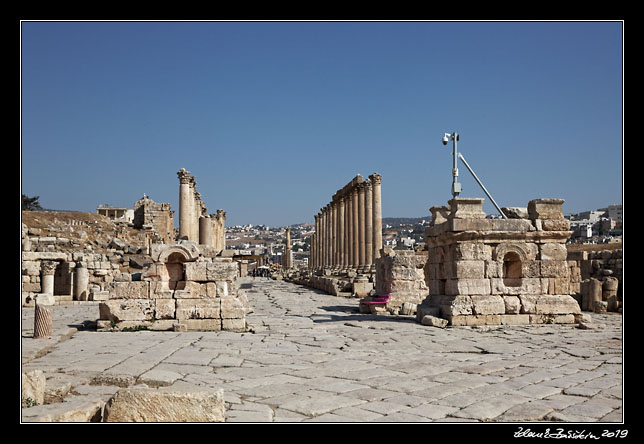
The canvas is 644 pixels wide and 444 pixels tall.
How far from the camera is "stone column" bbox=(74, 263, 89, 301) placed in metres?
21.7

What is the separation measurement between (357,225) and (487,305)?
2279cm

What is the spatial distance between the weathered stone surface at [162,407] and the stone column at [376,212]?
27612 millimetres

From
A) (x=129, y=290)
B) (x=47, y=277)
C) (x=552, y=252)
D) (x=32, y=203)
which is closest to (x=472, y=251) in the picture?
(x=552, y=252)

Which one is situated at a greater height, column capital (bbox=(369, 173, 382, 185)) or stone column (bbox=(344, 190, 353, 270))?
column capital (bbox=(369, 173, 382, 185))

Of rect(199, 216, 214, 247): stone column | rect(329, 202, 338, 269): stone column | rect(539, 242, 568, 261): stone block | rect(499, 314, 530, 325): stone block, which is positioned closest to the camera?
rect(499, 314, 530, 325): stone block

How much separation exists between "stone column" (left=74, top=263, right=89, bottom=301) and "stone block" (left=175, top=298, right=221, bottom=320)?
476 inches

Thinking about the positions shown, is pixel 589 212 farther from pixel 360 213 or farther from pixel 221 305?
pixel 221 305

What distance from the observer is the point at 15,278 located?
3.32 m

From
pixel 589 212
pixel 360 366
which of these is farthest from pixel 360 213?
pixel 589 212

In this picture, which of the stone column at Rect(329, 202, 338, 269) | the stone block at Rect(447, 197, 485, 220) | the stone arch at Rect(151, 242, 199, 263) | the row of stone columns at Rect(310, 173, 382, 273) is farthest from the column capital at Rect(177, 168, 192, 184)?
the stone block at Rect(447, 197, 485, 220)

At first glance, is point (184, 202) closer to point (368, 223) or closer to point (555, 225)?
point (368, 223)

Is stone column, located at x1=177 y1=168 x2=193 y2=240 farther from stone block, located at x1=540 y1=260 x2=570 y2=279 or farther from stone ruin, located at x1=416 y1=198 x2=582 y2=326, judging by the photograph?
stone block, located at x1=540 y1=260 x2=570 y2=279

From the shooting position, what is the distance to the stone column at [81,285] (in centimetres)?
2170

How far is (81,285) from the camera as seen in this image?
2181 cm
